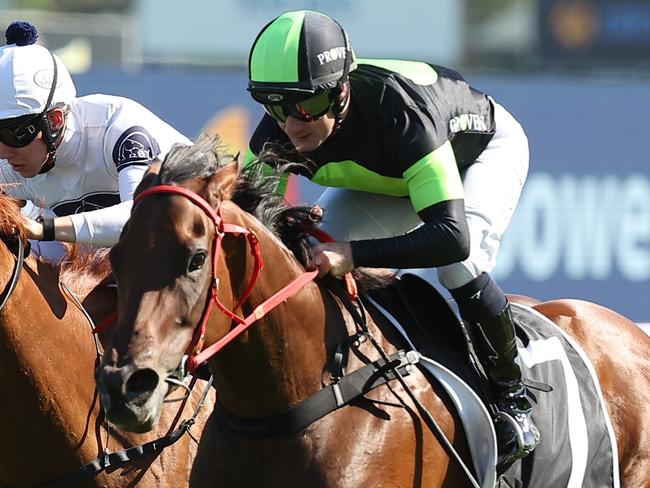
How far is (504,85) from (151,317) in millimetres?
9030

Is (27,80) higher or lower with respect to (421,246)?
higher

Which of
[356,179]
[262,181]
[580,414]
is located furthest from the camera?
[580,414]

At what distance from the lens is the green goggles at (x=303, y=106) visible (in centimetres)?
361

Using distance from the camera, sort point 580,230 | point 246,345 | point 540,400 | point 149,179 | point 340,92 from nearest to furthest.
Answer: point 149,179 → point 246,345 → point 340,92 → point 540,400 → point 580,230

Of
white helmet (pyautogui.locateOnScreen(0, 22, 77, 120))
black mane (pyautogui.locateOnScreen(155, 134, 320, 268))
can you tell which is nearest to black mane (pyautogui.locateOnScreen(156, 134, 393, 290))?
black mane (pyautogui.locateOnScreen(155, 134, 320, 268))

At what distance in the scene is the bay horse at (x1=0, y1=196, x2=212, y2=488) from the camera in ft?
12.5

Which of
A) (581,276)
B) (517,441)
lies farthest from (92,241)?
(581,276)

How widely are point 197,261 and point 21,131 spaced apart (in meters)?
1.43

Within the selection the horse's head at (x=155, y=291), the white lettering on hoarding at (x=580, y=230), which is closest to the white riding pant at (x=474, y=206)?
the horse's head at (x=155, y=291)

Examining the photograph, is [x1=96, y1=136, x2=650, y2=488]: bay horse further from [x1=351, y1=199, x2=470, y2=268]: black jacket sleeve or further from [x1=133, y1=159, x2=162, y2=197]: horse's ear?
[x1=351, y1=199, x2=470, y2=268]: black jacket sleeve

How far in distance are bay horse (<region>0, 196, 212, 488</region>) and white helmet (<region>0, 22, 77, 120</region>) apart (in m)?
0.44

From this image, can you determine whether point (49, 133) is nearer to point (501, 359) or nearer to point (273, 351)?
point (273, 351)

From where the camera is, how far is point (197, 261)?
303cm

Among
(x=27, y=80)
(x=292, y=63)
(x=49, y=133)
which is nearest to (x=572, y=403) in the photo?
(x=292, y=63)
